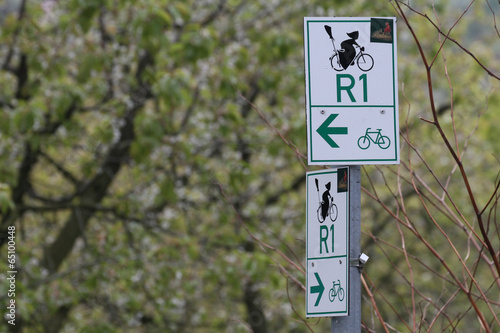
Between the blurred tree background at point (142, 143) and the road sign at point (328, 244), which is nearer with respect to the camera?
the road sign at point (328, 244)

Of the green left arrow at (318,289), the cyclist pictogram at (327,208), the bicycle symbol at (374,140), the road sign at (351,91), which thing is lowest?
the green left arrow at (318,289)

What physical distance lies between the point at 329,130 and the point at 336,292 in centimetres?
53

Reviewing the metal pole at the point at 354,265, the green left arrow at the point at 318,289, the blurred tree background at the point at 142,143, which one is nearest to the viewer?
the metal pole at the point at 354,265

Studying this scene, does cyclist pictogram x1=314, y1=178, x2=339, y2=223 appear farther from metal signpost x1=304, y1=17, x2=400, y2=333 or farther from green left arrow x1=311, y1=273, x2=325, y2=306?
green left arrow x1=311, y1=273, x2=325, y2=306

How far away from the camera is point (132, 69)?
838 cm

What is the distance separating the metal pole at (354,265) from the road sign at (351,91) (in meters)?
0.08

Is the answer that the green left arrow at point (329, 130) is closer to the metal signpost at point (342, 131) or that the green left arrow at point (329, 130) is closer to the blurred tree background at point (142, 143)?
the metal signpost at point (342, 131)

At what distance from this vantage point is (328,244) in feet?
7.92

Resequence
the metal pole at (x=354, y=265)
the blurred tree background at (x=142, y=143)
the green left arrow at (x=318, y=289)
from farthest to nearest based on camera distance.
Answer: the blurred tree background at (x=142, y=143)
the green left arrow at (x=318, y=289)
the metal pole at (x=354, y=265)

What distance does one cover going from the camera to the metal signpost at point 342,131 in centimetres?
235

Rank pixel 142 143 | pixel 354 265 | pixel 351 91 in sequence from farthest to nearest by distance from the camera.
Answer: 1. pixel 142 143
2. pixel 351 91
3. pixel 354 265

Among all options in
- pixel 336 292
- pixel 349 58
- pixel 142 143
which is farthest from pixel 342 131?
pixel 142 143

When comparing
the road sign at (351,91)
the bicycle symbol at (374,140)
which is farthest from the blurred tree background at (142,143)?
the bicycle symbol at (374,140)

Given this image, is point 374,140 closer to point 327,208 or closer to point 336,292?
point 327,208
